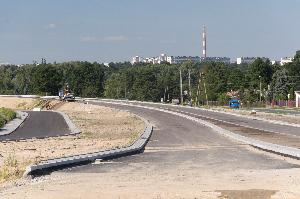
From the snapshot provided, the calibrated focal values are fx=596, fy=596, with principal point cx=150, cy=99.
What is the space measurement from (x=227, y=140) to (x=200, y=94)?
356 ft

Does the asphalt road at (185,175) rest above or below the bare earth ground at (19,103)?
below

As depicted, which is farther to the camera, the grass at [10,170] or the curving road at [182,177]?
the grass at [10,170]

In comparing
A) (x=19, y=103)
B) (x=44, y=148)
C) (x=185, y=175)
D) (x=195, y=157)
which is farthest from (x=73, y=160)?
(x=19, y=103)

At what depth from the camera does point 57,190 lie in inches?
580

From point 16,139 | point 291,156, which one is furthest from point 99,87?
point 291,156

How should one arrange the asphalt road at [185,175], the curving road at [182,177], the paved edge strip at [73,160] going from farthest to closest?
the paved edge strip at [73,160] → the asphalt road at [185,175] → the curving road at [182,177]

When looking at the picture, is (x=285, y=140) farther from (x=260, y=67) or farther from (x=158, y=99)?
(x=158, y=99)

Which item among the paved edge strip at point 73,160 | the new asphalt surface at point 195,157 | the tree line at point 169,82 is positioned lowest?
the new asphalt surface at point 195,157

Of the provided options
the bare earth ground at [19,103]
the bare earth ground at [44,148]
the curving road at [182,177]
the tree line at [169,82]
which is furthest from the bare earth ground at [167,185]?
the tree line at [169,82]

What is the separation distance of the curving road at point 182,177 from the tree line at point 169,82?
99.7m

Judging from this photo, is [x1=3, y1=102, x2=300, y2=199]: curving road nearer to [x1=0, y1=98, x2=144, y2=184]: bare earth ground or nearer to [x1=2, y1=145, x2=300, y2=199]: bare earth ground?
[x1=2, y1=145, x2=300, y2=199]: bare earth ground

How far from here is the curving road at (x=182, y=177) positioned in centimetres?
1395

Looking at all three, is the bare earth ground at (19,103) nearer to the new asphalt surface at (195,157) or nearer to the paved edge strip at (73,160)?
the new asphalt surface at (195,157)

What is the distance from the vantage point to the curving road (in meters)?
14.0
